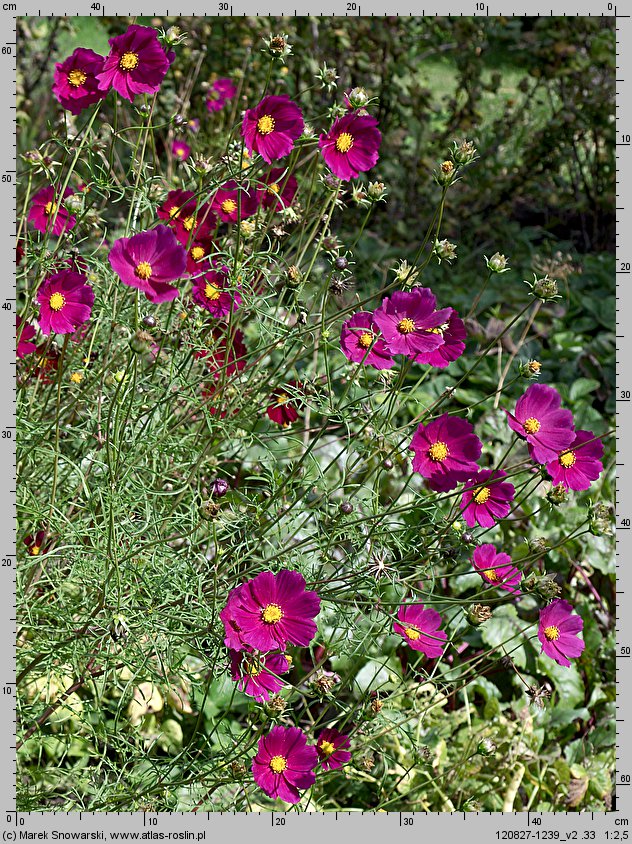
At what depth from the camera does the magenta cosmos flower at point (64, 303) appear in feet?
3.47

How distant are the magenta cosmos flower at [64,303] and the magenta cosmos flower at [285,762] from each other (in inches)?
21.9

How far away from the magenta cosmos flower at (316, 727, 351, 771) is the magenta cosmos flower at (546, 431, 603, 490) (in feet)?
1.45

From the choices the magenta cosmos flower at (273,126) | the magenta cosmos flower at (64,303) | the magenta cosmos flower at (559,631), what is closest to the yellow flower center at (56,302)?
the magenta cosmos flower at (64,303)

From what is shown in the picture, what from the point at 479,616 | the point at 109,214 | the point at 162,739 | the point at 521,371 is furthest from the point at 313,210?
the point at 109,214

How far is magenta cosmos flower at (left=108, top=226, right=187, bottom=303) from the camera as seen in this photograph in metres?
0.87

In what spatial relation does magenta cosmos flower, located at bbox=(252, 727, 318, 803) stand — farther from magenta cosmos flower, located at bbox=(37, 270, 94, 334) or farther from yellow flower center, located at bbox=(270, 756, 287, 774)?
magenta cosmos flower, located at bbox=(37, 270, 94, 334)

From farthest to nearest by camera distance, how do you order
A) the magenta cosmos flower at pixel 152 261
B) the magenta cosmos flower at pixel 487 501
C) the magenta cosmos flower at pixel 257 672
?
the magenta cosmos flower at pixel 487 501
the magenta cosmos flower at pixel 257 672
the magenta cosmos flower at pixel 152 261

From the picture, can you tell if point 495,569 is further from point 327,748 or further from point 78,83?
point 78,83

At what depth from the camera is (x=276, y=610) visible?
3.14 ft

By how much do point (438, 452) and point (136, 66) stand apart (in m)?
0.62

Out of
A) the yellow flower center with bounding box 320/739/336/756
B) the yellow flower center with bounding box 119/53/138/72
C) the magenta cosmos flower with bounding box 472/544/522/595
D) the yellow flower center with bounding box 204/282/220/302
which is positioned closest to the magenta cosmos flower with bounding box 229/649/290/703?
the yellow flower center with bounding box 320/739/336/756

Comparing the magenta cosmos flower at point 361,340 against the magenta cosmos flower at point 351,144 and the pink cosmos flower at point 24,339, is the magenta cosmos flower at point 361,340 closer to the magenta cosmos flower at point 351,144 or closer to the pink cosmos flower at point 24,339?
the magenta cosmos flower at point 351,144

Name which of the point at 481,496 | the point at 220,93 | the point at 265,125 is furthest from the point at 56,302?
the point at 220,93

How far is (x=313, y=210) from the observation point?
150cm
